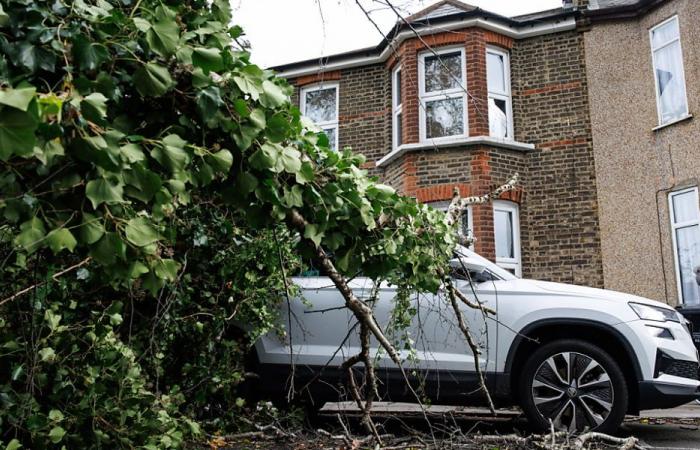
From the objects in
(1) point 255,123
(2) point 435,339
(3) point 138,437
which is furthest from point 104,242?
(2) point 435,339

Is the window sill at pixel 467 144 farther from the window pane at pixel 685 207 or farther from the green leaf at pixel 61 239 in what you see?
the green leaf at pixel 61 239

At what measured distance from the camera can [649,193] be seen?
32.7ft

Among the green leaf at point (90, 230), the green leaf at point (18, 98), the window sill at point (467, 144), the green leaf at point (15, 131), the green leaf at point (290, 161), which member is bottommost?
the green leaf at point (90, 230)

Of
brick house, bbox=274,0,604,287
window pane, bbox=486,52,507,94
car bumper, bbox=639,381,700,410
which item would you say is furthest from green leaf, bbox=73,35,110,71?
window pane, bbox=486,52,507,94

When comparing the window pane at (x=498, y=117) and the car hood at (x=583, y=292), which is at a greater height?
the window pane at (x=498, y=117)

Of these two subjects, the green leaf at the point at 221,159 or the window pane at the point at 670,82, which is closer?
the green leaf at the point at 221,159

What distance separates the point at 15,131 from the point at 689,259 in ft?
34.2

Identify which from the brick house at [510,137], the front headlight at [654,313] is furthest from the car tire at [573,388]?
the brick house at [510,137]

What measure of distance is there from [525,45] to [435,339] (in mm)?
7854

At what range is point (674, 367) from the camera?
4566mm

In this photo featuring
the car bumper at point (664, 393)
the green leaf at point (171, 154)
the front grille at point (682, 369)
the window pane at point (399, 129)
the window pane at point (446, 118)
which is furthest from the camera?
the window pane at point (399, 129)

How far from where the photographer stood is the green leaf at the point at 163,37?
1450 millimetres

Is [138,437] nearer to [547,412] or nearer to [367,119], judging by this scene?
[547,412]

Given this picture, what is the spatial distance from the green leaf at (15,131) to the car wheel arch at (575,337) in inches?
162
